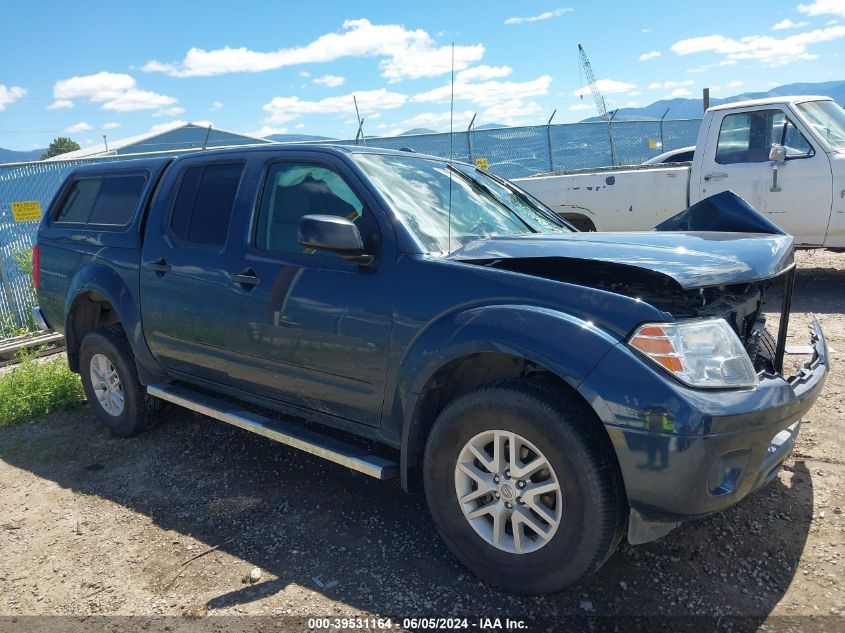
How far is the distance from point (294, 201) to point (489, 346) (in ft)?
5.20

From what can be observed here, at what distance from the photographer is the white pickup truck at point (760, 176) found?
7.61 meters

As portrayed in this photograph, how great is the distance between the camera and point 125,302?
455 centimetres

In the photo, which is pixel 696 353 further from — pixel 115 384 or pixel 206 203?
pixel 115 384

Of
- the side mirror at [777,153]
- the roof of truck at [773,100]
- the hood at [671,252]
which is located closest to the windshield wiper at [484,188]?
the hood at [671,252]

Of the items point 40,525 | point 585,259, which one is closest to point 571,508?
point 585,259

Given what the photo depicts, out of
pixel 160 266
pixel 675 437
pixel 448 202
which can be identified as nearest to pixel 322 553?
pixel 675 437

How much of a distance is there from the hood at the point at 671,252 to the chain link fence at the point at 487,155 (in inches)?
239

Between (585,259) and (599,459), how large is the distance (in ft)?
2.69

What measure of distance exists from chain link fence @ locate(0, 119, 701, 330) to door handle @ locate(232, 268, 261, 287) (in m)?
5.64

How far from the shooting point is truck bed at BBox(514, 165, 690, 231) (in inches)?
334

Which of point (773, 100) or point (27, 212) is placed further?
point (27, 212)

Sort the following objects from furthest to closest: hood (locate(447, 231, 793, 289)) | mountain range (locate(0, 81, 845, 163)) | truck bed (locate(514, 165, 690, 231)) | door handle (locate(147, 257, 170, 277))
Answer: mountain range (locate(0, 81, 845, 163)) < truck bed (locate(514, 165, 690, 231)) < door handle (locate(147, 257, 170, 277)) < hood (locate(447, 231, 793, 289))

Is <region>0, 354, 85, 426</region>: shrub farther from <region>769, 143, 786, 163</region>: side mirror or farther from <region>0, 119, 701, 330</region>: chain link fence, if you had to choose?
<region>769, 143, 786, 163</region>: side mirror

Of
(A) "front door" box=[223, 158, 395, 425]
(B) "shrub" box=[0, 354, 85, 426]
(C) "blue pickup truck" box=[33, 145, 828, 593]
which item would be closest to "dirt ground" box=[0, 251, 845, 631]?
(C) "blue pickup truck" box=[33, 145, 828, 593]
